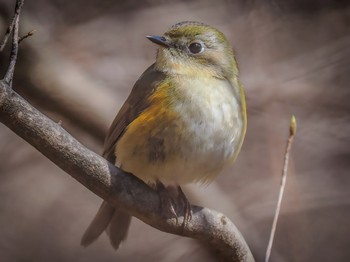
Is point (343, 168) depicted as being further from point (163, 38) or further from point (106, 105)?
point (163, 38)

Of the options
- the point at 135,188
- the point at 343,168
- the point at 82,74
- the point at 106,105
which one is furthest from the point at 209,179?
the point at 343,168

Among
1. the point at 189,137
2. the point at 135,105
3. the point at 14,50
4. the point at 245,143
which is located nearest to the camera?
the point at 14,50

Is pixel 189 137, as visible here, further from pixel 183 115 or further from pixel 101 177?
pixel 101 177

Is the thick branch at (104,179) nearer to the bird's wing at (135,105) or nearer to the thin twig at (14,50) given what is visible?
the thin twig at (14,50)

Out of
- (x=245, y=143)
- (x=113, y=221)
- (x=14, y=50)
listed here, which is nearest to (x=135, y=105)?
(x=113, y=221)

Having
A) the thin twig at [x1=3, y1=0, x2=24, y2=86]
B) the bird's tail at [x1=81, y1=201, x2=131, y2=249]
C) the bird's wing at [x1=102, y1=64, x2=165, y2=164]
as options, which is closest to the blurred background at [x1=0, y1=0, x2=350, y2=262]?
the bird's tail at [x1=81, y1=201, x2=131, y2=249]

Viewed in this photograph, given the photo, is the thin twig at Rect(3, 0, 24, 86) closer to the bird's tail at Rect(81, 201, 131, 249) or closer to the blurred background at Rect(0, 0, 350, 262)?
the bird's tail at Rect(81, 201, 131, 249)
